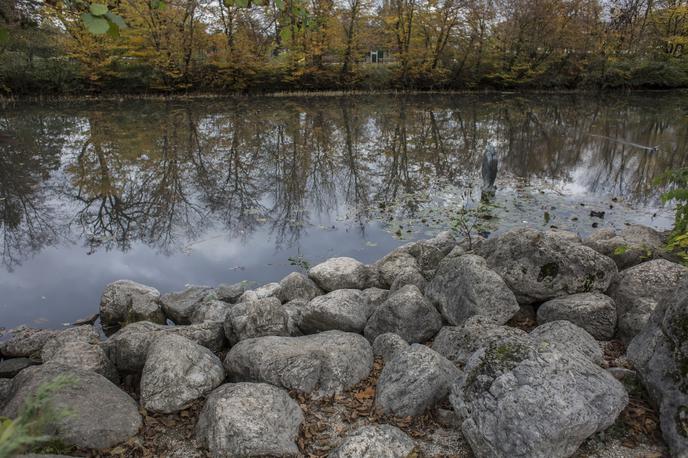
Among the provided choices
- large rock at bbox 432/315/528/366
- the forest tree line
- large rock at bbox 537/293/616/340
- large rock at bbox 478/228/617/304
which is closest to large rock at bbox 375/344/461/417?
large rock at bbox 432/315/528/366

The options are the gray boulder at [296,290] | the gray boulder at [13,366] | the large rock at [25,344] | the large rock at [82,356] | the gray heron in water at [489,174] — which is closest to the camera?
the large rock at [82,356]

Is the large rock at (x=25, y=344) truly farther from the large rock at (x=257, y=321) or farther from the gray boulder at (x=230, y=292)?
the large rock at (x=257, y=321)

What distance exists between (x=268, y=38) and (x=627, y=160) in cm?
2673

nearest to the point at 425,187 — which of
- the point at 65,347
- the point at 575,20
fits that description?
the point at 65,347

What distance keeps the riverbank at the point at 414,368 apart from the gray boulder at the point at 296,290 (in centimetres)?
44

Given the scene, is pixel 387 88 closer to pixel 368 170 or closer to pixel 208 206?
pixel 368 170

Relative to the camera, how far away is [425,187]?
10273 mm

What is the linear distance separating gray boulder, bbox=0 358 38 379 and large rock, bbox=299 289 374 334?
2640 millimetres

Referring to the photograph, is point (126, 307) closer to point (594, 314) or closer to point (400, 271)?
point (400, 271)

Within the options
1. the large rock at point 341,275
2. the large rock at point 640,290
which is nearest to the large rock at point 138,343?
the large rock at point 341,275

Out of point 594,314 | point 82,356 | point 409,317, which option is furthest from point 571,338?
point 82,356

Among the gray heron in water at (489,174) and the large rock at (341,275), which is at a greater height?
the gray heron in water at (489,174)

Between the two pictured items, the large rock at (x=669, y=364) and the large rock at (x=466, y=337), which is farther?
the large rock at (x=466, y=337)

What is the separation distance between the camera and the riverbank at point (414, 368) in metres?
2.67
